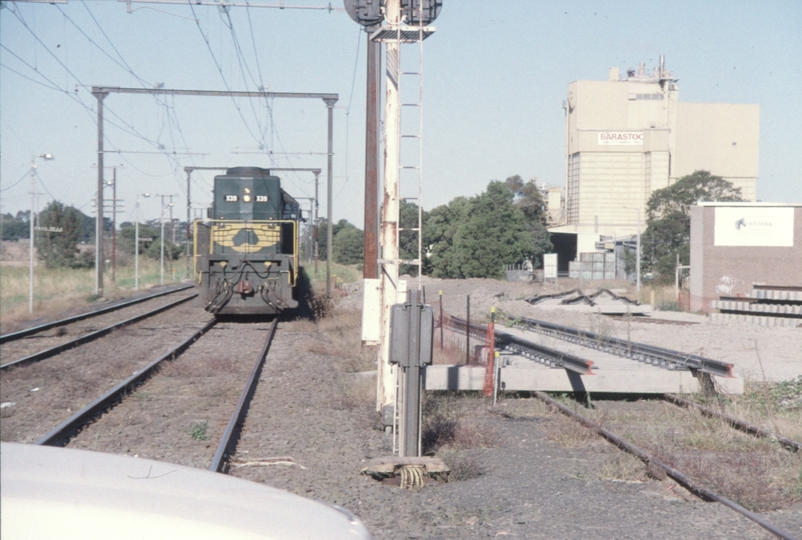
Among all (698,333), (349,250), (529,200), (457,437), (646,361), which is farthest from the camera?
(349,250)

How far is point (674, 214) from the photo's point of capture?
57.7 metres

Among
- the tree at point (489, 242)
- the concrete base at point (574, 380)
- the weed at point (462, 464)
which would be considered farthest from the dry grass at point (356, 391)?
the tree at point (489, 242)

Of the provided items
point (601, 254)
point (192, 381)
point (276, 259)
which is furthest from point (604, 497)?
point (601, 254)

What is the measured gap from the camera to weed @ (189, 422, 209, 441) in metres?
8.34

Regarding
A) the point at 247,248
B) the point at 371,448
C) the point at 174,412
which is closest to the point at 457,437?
the point at 371,448

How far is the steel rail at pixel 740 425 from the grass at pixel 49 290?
52.8 ft

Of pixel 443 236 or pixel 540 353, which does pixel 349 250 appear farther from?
pixel 540 353

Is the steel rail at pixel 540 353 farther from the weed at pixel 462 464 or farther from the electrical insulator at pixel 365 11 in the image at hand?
the electrical insulator at pixel 365 11

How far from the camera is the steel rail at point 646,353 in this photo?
37.7 feet

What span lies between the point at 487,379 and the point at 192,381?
4.62m

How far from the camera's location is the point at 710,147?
88375 millimetres

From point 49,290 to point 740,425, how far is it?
3432 centimetres

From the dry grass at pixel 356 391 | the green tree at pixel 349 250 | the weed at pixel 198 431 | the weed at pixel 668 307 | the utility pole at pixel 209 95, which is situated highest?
the utility pole at pixel 209 95

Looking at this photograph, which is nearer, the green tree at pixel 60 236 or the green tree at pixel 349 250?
the green tree at pixel 60 236
